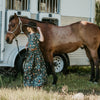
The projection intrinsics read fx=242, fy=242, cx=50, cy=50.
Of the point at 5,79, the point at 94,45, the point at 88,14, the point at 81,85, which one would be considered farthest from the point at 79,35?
the point at 5,79

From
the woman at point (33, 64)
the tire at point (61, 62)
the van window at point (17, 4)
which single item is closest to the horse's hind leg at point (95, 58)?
→ the tire at point (61, 62)

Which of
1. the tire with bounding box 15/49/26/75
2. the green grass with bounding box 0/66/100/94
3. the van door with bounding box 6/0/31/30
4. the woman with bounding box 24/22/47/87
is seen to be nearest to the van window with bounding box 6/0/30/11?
the van door with bounding box 6/0/31/30

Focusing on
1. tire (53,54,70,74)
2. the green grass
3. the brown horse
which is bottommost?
the green grass

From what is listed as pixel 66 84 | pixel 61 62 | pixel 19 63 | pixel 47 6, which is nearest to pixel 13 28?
pixel 19 63

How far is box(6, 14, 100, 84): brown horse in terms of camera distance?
6117 mm

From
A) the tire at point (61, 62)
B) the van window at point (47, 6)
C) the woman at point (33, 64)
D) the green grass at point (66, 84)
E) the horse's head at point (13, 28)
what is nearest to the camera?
the woman at point (33, 64)

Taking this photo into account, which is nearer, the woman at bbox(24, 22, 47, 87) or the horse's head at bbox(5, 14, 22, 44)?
the woman at bbox(24, 22, 47, 87)

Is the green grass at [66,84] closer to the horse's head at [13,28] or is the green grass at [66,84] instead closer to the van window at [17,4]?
the horse's head at [13,28]

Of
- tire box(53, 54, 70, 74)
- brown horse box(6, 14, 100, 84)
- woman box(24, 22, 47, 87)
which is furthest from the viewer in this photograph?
tire box(53, 54, 70, 74)

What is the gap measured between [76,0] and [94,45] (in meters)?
2.03

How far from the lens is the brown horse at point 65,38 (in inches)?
241

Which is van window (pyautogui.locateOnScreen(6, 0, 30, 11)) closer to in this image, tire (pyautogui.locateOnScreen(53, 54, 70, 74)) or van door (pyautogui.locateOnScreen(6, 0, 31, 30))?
van door (pyautogui.locateOnScreen(6, 0, 31, 30))

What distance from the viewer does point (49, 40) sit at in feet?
20.3

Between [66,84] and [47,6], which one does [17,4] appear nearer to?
[47,6]
